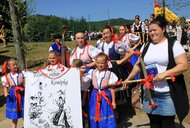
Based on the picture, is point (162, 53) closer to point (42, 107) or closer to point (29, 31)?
point (42, 107)


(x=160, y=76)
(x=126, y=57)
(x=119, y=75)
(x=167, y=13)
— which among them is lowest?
(x=119, y=75)

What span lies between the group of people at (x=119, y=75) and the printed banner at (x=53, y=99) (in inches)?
9.7

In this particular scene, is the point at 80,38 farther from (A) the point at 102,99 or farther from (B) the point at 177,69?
(B) the point at 177,69

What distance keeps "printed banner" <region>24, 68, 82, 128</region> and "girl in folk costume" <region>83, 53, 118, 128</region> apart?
0.33 m

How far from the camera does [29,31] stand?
5.86 metres

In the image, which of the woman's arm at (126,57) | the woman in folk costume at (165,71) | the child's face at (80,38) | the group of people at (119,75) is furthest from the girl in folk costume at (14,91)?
the woman in folk costume at (165,71)

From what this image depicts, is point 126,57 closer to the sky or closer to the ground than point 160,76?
closer to the sky

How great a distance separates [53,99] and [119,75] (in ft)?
5.14

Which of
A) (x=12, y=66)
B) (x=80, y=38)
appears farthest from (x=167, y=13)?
(x=12, y=66)

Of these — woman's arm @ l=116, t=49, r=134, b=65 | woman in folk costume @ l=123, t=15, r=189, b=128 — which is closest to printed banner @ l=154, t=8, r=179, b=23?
woman's arm @ l=116, t=49, r=134, b=65

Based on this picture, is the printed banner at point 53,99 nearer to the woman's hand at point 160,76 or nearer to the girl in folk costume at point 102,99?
the girl in folk costume at point 102,99

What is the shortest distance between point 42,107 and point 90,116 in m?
0.76

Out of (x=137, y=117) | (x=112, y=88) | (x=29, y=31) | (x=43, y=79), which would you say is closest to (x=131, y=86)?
(x=137, y=117)

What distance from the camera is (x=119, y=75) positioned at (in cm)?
416
